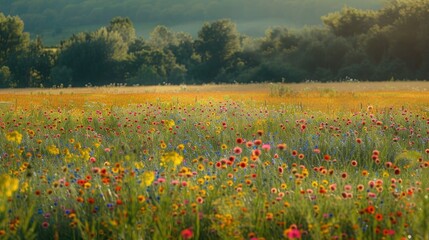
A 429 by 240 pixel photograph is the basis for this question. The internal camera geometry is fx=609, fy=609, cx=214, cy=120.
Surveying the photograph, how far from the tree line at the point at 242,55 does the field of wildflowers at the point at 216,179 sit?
30668 mm

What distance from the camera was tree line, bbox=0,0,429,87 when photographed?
4400cm

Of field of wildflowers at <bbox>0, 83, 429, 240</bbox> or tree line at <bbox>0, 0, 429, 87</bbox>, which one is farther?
tree line at <bbox>0, 0, 429, 87</bbox>

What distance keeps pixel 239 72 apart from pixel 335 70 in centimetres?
986

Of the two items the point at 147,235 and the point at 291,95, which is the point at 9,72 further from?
the point at 147,235

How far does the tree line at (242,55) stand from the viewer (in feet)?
144

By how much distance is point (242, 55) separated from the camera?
57344 mm

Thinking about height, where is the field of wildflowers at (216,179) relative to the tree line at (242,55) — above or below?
below

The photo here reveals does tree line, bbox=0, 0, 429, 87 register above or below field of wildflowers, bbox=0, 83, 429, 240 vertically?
above

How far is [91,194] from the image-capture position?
16.9ft

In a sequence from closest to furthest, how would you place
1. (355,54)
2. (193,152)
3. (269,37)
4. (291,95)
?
(193,152) < (291,95) < (355,54) < (269,37)

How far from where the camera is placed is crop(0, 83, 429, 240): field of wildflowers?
411cm

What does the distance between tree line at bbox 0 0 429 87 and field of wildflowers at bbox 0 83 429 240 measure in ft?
101

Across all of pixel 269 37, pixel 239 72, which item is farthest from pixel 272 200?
pixel 269 37

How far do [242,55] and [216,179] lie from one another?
5223 centimetres
